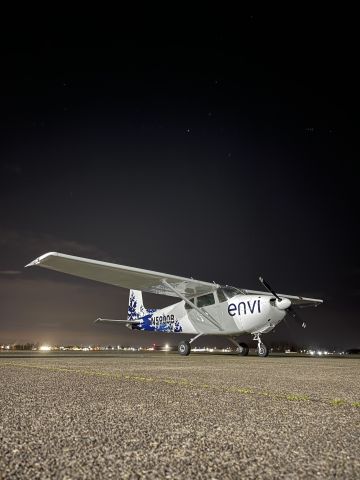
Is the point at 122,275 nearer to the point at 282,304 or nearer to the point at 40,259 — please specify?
the point at 40,259

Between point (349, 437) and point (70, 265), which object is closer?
point (349, 437)

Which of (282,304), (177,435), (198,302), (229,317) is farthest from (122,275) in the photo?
(177,435)

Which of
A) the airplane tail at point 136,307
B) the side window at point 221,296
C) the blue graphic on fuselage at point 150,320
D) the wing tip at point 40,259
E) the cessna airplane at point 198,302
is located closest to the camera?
the wing tip at point 40,259

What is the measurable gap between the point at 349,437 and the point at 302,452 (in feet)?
1.71

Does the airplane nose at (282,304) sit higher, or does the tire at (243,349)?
the airplane nose at (282,304)

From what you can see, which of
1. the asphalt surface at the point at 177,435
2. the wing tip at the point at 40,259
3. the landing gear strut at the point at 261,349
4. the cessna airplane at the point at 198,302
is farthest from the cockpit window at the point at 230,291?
the asphalt surface at the point at 177,435

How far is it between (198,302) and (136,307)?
7.51 meters

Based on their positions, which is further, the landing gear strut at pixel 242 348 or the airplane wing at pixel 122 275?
the landing gear strut at pixel 242 348

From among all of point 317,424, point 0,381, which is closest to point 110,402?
point 317,424

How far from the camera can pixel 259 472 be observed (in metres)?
1.81

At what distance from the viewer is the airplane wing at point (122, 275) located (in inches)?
611

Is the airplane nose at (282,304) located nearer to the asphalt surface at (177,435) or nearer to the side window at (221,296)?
the side window at (221,296)

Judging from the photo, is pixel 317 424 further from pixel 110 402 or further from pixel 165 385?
pixel 165 385

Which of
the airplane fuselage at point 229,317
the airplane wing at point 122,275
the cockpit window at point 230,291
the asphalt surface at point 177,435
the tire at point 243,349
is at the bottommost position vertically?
the asphalt surface at point 177,435
